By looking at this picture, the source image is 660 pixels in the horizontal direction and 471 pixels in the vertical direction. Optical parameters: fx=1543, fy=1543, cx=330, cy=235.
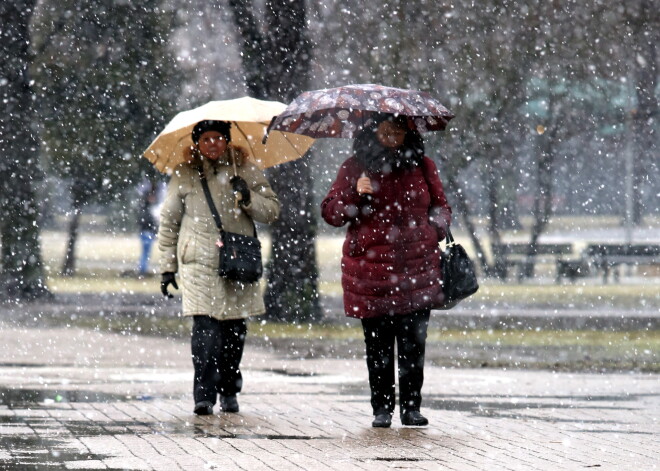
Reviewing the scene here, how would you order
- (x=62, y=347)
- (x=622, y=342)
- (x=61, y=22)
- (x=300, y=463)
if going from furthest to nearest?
(x=61, y=22) < (x=622, y=342) < (x=62, y=347) < (x=300, y=463)

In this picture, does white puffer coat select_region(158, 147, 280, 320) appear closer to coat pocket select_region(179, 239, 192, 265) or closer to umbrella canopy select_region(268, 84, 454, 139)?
coat pocket select_region(179, 239, 192, 265)

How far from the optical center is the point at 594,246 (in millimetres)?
28328

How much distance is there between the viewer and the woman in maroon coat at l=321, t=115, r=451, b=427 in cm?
843

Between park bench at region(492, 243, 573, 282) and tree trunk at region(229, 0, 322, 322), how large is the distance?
10.8 metres

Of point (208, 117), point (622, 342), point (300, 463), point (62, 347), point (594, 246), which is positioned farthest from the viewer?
point (594, 246)

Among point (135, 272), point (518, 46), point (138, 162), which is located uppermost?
point (518, 46)

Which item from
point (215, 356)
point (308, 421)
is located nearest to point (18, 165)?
point (215, 356)

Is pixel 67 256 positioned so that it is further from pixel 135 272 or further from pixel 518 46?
pixel 518 46

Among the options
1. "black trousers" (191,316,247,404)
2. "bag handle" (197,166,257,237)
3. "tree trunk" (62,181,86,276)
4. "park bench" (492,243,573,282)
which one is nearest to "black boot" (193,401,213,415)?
"black trousers" (191,316,247,404)

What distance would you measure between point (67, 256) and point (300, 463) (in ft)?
94.4

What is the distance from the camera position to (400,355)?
8.63 m

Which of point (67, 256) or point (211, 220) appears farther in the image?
point (67, 256)

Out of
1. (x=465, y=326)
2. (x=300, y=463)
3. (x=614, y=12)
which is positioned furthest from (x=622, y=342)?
(x=300, y=463)

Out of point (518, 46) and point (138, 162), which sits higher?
point (518, 46)
